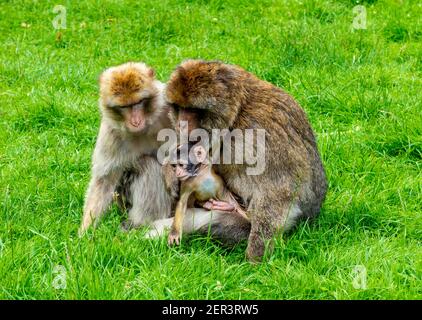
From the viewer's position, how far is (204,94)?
441cm

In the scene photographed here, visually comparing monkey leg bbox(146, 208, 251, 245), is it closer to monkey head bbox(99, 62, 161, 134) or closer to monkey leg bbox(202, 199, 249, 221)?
monkey leg bbox(202, 199, 249, 221)

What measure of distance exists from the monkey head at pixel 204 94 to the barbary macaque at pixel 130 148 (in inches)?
11.9

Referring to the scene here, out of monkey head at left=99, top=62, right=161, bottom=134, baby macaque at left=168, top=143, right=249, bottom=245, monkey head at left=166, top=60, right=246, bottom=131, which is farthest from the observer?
monkey head at left=99, top=62, right=161, bottom=134

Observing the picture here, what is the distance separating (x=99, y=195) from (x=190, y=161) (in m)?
0.87

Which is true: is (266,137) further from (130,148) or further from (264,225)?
(130,148)

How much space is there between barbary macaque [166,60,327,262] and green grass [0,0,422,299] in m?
0.16

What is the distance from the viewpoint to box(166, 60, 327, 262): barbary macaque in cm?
445

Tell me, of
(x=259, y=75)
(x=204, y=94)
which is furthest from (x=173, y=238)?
(x=259, y=75)

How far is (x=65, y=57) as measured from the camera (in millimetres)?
8227

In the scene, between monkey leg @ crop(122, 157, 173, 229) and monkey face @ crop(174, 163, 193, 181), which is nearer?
monkey face @ crop(174, 163, 193, 181)
